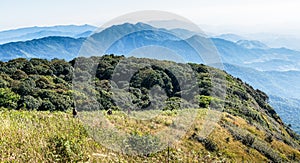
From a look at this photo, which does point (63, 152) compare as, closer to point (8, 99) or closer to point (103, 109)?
point (8, 99)

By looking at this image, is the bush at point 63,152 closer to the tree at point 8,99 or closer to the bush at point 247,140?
the bush at point 247,140

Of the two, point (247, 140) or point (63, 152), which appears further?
point (247, 140)

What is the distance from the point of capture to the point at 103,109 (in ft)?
98.7

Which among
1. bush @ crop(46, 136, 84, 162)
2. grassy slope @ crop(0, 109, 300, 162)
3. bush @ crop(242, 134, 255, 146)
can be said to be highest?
bush @ crop(46, 136, 84, 162)

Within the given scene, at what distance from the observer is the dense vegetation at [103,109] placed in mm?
7353

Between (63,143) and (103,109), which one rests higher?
(63,143)

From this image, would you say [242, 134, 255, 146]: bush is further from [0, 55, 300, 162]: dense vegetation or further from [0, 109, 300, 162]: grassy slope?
[0, 109, 300, 162]: grassy slope

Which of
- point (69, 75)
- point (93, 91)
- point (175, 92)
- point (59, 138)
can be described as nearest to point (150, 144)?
point (59, 138)

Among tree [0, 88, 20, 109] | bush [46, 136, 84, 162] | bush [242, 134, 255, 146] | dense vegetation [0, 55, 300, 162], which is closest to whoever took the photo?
bush [46, 136, 84, 162]

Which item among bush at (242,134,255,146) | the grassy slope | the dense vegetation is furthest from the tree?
bush at (242,134,255,146)

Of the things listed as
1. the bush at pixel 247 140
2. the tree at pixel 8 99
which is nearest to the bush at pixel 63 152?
the bush at pixel 247 140

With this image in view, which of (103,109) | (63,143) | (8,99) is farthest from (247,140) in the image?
(63,143)

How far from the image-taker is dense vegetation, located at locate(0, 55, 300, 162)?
7353 millimetres

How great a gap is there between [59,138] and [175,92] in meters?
39.3
